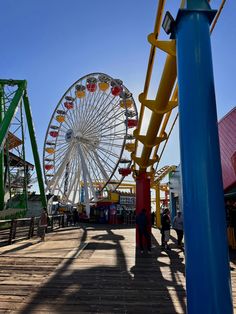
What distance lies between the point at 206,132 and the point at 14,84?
17509 mm

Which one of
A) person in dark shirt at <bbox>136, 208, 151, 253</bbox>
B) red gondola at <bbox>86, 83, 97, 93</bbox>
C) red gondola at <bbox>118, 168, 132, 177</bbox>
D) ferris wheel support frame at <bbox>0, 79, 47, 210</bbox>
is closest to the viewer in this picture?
person in dark shirt at <bbox>136, 208, 151, 253</bbox>

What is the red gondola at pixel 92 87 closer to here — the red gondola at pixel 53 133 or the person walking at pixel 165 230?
the red gondola at pixel 53 133

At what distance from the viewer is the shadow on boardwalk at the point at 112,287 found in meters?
4.42

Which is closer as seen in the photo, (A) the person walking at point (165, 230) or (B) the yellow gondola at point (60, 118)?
(A) the person walking at point (165, 230)

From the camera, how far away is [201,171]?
259 centimetres

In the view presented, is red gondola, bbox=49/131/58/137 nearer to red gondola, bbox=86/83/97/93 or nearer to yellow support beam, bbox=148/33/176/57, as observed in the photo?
red gondola, bbox=86/83/97/93

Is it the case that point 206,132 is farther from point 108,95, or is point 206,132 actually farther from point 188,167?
point 108,95

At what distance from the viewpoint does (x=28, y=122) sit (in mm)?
19562

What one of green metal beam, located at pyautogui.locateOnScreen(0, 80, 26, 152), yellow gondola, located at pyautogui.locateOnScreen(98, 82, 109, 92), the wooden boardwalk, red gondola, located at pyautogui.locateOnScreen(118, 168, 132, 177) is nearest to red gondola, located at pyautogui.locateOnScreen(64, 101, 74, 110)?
yellow gondola, located at pyautogui.locateOnScreen(98, 82, 109, 92)

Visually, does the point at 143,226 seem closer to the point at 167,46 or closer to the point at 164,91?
the point at 164,91

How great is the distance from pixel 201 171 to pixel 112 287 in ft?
12.8

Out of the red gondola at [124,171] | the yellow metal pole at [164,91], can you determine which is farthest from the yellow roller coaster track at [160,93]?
the red gondola at [124,171]

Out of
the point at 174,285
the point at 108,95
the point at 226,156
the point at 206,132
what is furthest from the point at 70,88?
the point at 206,132

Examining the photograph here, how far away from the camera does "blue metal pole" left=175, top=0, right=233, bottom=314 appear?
95.6 inches
